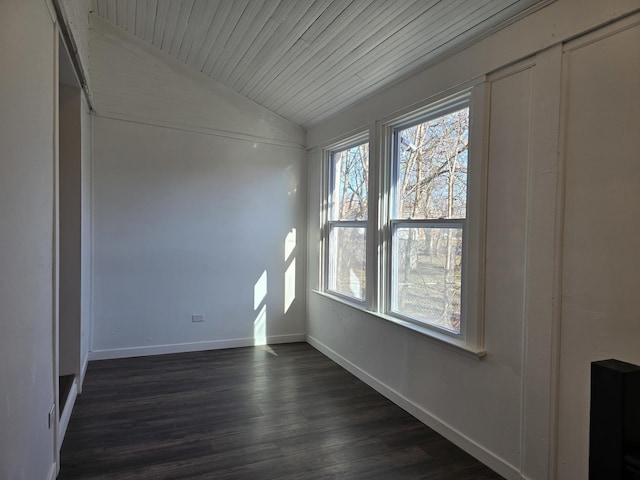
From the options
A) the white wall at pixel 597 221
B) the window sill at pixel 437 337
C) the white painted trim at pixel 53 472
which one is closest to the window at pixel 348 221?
the window sill at pixel 437 337

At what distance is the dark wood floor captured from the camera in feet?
7.75

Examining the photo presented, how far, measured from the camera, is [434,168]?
3.00 m

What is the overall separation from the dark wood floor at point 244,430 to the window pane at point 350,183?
168 cm

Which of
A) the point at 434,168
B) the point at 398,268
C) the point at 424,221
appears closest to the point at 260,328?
the point at 398,268

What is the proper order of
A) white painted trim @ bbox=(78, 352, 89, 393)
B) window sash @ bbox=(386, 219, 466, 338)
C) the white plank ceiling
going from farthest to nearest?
white painted trim @ bbox=(78, 352, 89, 393) < window sash @ bbox=(386, 219, 466, 338) < the white plank ceiling

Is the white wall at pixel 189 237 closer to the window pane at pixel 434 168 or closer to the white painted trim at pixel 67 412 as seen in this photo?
the white painted trim at pixel 67 412

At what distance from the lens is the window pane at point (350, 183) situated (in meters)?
4.04

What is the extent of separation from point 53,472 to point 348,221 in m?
3.08

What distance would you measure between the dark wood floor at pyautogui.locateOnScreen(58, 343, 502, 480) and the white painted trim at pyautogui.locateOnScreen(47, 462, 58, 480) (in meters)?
0.06

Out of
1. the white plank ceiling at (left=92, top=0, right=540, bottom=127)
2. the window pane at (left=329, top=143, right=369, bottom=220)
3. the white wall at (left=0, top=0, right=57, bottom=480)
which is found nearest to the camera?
the white wall at (left=0, top=0, right=57, bottom=480)

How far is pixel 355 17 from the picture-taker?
8.85ft

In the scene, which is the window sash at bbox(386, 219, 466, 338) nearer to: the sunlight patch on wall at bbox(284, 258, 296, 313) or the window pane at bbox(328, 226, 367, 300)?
the window pane at bbox(328, 226, 367, 300)

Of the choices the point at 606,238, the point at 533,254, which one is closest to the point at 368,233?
the point at 533,254

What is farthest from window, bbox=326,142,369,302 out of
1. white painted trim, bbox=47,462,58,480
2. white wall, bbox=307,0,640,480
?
white painted trim, bbox=47,462,58,480
